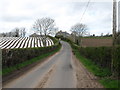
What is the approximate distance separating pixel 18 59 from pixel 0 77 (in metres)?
6.75

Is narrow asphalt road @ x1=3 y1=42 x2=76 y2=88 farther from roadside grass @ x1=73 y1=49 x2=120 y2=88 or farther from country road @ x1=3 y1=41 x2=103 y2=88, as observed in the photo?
roadside grass @ x1=73 y1=49 x2=120 y2=88

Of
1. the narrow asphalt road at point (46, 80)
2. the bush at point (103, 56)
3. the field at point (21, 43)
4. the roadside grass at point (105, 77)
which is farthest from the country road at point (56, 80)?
the field at point (21, 43)

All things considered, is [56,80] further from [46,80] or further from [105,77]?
[105,77]

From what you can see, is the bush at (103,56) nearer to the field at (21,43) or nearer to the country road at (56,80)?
the country road at (56,80)

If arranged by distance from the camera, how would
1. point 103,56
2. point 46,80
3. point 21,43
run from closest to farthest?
point 46,80, point 103,56, point 21,43

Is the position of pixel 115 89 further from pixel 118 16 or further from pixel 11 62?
pixel 11 62

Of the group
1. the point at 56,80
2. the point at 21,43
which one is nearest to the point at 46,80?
the point at 56,80

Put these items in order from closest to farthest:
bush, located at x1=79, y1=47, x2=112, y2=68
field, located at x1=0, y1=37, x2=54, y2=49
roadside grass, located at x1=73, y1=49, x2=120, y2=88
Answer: roadside grass, located at x1=73, y1=49, x2=120, y2=88
bush, located at x1=79, y1=47, x2=112, y2=68
field, located at x1=0, y1=37, x2=54, y2=49

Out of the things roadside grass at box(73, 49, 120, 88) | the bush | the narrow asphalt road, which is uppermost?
the bush

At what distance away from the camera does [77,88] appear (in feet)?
27.4

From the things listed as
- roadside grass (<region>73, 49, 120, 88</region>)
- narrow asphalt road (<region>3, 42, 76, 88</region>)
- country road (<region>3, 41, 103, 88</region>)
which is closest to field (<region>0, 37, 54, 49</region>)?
narrow asphalt road (<region>3, 42, 76, 88</region>)

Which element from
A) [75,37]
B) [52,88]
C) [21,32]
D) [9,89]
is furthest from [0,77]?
[21,32]

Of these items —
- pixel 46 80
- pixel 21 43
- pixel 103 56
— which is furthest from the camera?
pixel 21 43

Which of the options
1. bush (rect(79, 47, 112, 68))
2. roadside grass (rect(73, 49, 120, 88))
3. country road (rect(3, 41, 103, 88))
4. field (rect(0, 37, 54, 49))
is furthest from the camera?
field (rect(0, 37, 54, 49))
